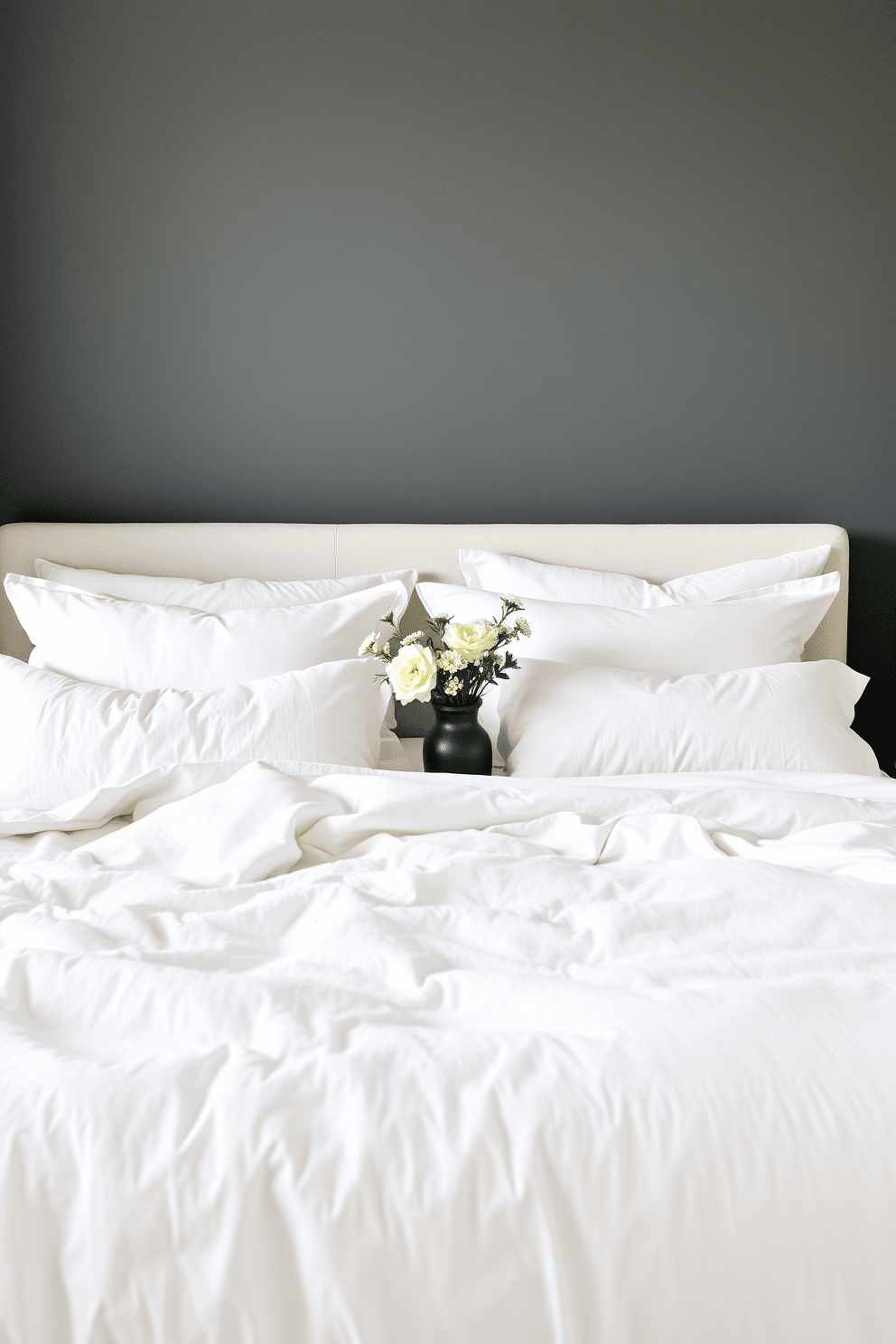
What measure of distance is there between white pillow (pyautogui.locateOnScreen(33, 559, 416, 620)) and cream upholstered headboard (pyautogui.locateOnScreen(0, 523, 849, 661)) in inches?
4.5

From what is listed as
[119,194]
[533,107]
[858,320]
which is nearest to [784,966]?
[858,320]

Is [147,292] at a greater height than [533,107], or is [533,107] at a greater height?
[533,107]

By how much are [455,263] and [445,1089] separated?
2.43 m

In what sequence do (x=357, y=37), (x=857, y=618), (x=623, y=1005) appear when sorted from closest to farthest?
(x=623, y=1005) → (x=357, y=37) → (x=857, y=618)

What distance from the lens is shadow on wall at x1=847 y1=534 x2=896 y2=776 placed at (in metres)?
2.97

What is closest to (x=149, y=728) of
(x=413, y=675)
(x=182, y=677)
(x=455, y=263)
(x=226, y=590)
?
(x=182, y=677)

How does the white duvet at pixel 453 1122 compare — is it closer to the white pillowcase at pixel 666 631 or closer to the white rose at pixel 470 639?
the white rose at pixel 470 639

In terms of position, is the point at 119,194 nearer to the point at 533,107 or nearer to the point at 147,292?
the point at 147,292

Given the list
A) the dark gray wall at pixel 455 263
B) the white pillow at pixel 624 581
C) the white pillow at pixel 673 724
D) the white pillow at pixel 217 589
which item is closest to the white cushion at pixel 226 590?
the white pillow at pixel 217 589

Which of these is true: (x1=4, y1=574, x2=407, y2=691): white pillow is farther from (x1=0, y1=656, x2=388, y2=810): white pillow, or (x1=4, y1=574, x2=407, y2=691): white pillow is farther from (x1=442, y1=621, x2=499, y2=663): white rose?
(x1=442, y1=621, x2=499, y2=663): white rose

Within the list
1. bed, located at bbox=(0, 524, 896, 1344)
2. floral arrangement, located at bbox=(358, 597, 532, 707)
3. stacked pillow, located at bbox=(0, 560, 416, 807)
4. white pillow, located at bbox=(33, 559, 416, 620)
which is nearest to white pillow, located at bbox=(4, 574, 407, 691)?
stacked pillow, located at bbox=(0, 560, 416, 807)

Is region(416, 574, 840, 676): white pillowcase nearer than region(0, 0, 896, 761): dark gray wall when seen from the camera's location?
Yes

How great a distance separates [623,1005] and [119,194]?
2.66 m

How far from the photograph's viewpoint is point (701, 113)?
2.81 m
